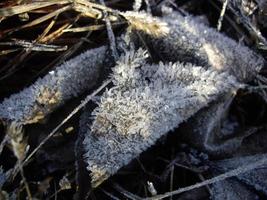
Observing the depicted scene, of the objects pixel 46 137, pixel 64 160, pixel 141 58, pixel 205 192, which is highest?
pixel 141 58

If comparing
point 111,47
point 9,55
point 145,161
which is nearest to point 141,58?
point 111,47

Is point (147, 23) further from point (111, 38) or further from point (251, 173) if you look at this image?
point (251, 173)

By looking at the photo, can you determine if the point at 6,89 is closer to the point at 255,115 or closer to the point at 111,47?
the point at 111,47

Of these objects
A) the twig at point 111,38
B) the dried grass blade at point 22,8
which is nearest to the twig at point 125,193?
the twig at point 111,38

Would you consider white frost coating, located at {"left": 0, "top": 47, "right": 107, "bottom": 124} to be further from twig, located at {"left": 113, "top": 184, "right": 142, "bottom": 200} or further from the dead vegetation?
twig, located at {"left": 113, "top": 184, "right": 142, "bottom": 200}

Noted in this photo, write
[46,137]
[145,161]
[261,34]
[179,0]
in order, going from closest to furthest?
[46,137] → [145,161] → [261,34] → [179,0]

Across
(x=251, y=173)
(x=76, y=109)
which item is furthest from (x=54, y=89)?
(x=251, y=173)
